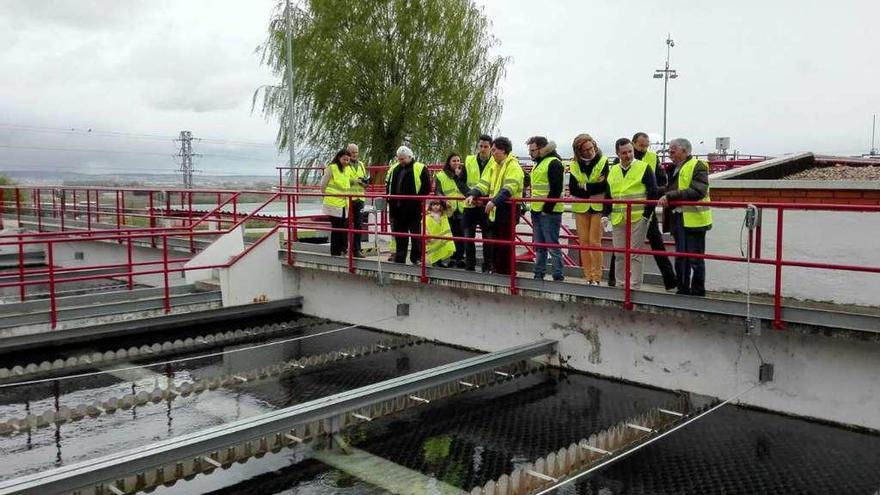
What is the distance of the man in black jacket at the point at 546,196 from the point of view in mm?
8391

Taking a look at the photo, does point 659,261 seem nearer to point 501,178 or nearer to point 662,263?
point 662,263

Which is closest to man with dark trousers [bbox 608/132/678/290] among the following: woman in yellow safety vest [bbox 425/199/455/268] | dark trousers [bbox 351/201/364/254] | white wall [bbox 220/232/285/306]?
woman in yellow safety vest [bbox 425/199/455/268]

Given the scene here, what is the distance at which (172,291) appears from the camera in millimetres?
11250

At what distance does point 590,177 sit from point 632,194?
Answer: 60cm

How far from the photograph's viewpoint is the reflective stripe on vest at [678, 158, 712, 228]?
23.6ft

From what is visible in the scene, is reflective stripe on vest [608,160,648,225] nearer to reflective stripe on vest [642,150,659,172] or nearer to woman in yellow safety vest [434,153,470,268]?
reflective stripe on vest [642,150,659,172]

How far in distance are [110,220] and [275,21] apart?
39.6 feet

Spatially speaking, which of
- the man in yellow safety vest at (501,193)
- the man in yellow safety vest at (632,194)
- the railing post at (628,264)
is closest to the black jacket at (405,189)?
the man in yellow safety vest at (501,193)

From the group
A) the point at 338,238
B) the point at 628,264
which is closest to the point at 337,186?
→ the point at 338,238

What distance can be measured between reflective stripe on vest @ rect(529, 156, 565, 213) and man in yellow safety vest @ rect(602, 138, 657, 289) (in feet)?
2.18

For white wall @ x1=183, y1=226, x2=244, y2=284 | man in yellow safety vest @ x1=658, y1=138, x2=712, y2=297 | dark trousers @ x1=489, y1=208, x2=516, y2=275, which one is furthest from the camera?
white wall @ x1=183, y1=226, x2=244, y2=284

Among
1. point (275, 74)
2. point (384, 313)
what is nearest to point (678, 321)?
point (384, 313)

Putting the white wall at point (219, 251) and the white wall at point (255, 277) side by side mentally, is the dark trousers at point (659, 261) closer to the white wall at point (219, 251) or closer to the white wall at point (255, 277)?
the white wall at point (255, 277)

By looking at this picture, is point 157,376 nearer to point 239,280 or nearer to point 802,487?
point 239,280
